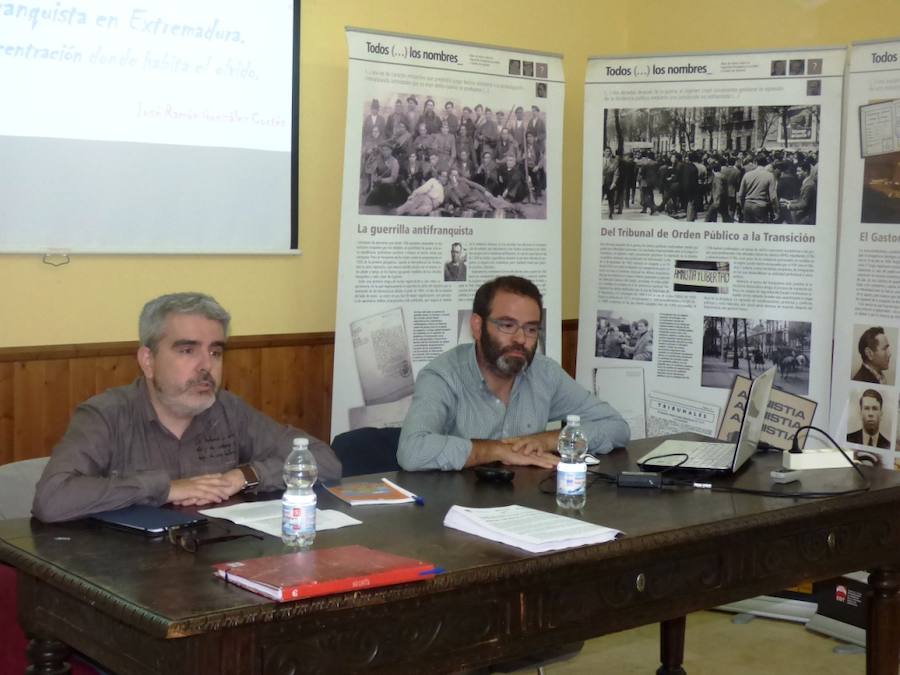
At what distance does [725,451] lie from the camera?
3.28 metres

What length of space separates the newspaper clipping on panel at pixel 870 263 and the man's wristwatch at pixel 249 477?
8.64 feet

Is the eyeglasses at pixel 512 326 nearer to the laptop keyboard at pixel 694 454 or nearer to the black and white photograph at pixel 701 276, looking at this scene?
the laptop keyboard at pixel 694 454

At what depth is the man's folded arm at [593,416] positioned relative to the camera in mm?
3400

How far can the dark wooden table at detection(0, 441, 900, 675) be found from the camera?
1.81 metres

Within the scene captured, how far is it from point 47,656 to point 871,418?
3389mm

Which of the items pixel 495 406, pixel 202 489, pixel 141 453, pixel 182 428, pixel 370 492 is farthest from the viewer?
pixel 495 406

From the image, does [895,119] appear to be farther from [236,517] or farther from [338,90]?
[236,517]

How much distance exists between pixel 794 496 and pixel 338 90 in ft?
9.34

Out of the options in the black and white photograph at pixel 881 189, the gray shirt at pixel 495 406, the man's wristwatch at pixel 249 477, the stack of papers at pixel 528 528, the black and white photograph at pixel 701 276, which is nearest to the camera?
the stack of papers at pixel 528 528

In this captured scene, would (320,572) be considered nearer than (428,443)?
Yes

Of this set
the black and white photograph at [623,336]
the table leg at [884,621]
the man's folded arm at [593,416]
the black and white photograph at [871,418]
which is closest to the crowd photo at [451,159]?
the black and white photograph at [623,336]

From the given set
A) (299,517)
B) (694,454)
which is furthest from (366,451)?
(299,517)

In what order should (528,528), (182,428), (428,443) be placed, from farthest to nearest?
(428,443)
(182,428)
(528,528)

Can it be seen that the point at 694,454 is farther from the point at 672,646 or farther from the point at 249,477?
the point at 249,477
